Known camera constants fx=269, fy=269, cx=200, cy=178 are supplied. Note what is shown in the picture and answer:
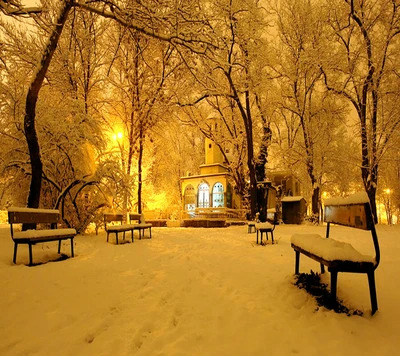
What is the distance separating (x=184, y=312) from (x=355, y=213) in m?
2.36

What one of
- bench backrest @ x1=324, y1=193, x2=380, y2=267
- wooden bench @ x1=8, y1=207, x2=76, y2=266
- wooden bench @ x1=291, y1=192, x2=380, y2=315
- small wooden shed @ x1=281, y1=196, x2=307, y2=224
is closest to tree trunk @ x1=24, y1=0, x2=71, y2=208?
wooden bench @ x1=8, y1=207, x2=76, y2=266

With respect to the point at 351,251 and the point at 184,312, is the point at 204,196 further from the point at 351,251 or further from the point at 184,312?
the point at 351,251

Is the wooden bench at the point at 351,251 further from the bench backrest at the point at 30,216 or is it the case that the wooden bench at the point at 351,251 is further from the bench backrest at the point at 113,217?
the bench backrest at the point at 113,217

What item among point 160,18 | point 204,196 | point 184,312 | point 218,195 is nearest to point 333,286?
point 184,312

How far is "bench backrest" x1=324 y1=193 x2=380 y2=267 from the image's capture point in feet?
9.64

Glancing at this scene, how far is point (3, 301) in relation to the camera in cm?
343

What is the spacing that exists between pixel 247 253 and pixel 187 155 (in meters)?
30.0

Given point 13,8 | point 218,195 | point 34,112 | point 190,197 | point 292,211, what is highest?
point 13,8

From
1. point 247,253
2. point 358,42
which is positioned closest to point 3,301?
point 247,253

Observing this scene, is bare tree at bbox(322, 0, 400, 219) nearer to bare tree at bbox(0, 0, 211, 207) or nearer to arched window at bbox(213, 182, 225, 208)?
bare tree at bbox(0, 0, 211, 207)

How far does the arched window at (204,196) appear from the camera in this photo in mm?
28556

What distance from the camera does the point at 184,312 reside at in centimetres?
320

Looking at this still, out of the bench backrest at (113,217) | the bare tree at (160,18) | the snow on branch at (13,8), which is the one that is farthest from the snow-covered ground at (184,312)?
the bench backrest at (113,217)

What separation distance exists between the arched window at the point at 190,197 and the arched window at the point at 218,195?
2762 millimetres
